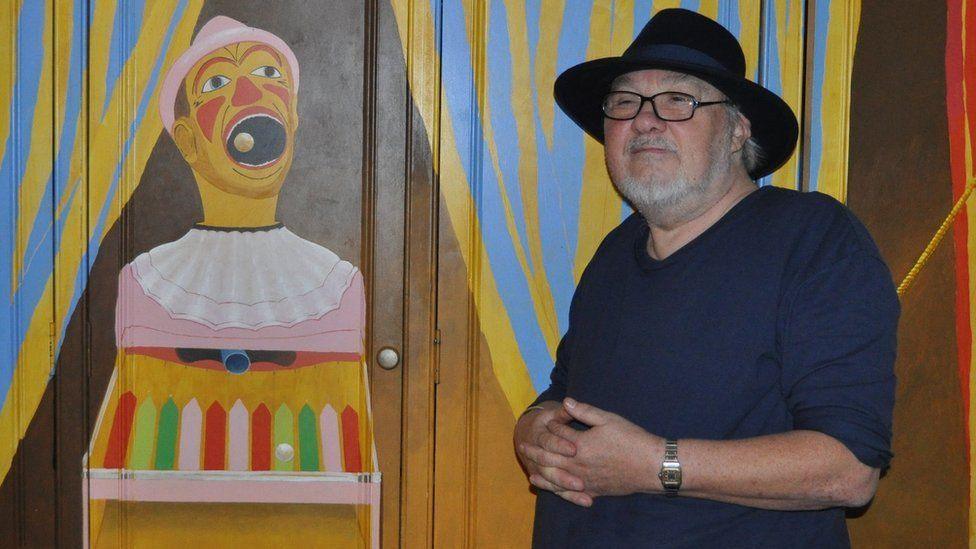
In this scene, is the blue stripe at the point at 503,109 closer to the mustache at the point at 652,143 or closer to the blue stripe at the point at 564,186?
the blue stripe at the point at 564,186

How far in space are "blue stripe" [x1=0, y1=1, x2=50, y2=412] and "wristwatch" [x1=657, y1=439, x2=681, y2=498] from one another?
1.63 metres

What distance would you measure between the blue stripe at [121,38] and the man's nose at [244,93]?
0.90ft

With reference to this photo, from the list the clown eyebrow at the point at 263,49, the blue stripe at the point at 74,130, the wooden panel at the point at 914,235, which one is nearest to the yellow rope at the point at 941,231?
the wooden panel at the point at 914,235

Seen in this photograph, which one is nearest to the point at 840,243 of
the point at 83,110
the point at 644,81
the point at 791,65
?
the point at 644,81

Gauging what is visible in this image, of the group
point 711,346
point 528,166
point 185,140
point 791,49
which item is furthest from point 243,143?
point 791,49

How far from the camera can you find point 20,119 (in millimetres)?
2156

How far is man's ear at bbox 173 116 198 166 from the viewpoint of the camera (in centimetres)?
217

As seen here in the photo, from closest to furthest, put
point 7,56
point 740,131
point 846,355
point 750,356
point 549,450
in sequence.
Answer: point 846,355, point 750,356, point 549,450, point 740,131, point 7,56

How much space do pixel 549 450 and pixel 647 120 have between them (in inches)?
26.6

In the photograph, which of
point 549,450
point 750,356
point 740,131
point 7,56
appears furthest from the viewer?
point 7,56

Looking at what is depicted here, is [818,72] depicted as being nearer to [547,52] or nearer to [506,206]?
[547,52]

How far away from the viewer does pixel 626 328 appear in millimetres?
1723

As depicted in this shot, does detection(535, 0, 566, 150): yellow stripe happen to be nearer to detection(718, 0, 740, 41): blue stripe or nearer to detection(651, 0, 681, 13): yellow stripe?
detection(651, 0, 681, 13): yellow stripe

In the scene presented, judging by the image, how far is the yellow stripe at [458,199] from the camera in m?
2.17
